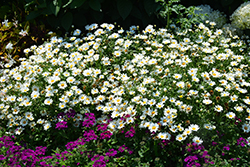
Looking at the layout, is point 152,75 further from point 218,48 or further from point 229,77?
point 218,48

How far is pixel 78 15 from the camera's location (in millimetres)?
4562

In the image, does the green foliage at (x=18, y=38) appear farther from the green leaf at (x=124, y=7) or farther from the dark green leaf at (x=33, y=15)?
the green leaf at (x=124, y=7)

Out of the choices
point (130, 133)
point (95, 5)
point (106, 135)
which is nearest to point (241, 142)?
point (130, 133)

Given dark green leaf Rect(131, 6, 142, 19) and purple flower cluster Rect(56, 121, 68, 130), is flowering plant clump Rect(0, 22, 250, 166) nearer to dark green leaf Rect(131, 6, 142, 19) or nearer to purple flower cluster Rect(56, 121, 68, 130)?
purple flower cluster Rect(56, 121, 68, 130)

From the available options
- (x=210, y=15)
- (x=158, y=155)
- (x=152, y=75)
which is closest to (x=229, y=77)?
(x=152, y=75)

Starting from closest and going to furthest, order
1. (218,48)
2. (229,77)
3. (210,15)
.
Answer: (229,77) → (218,48) → (210,15)

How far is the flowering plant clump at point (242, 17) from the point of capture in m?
4.40

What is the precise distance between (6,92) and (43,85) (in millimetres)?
470

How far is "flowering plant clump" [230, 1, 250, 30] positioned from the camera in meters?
4.40

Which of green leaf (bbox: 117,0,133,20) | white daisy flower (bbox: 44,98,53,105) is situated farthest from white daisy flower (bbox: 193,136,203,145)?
green leaf (bbox: 117,0,133,20)

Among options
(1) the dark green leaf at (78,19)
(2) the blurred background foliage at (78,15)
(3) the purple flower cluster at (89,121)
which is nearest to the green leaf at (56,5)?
(2) the blurred background foliage at (78,15)

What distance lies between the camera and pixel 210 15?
4793 mm

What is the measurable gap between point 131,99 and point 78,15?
85.1 inches

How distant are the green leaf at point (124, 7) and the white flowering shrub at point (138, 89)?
48 centimetres
